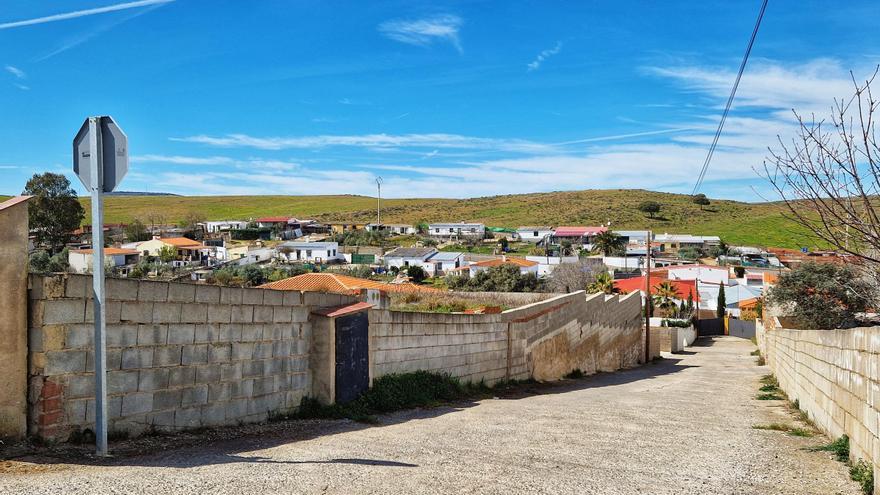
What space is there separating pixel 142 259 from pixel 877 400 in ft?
235

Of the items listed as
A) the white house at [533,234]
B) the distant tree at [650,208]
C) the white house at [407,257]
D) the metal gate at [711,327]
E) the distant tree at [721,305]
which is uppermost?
the distant tree at [650,208]

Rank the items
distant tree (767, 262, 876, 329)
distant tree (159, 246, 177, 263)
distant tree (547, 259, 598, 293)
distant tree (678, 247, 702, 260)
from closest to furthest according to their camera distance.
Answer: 1. distant tree (767, 262, 876, 329)
2. distant tree (547, 259, 598, 293)
3. distant tree (159, 246, 177, 263)
4. distant tree (678, 247, 702, 260)

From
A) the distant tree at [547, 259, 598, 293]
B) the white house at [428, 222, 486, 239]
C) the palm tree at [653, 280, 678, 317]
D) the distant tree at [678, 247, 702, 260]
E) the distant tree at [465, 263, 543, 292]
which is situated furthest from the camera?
the white house at [428, 222, 486, 239]

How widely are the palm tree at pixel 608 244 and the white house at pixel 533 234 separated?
17.1m

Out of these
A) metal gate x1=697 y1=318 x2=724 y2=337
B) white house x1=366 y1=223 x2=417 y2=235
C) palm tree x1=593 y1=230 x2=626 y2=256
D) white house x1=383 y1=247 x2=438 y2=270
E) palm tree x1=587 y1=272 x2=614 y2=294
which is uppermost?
white house x1=366 y1=223 x2=417 y2=235

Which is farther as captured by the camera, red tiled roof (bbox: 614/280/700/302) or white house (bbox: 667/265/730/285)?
white house (bbox: 667/265/730/285)

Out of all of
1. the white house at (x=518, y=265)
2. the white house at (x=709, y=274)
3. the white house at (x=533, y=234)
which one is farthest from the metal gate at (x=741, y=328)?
the white house at (x=533, y=234)

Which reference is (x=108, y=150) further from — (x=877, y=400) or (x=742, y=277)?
(x=742, y=277)

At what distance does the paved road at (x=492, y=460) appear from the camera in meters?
5.98

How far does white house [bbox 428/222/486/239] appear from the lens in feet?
347

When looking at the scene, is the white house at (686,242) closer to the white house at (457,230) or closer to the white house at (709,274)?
the white house at (709,274)

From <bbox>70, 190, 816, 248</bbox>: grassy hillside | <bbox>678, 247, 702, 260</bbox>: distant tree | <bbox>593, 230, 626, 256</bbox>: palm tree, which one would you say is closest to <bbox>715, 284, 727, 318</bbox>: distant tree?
<bbox>593, 230, 626, 256</bbox>: palm tree

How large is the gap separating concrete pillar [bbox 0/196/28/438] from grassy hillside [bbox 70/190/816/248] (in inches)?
3630

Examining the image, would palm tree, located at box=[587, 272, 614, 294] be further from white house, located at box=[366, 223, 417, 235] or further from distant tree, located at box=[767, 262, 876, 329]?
white house, located at box=[366, 223, 417, 235]
